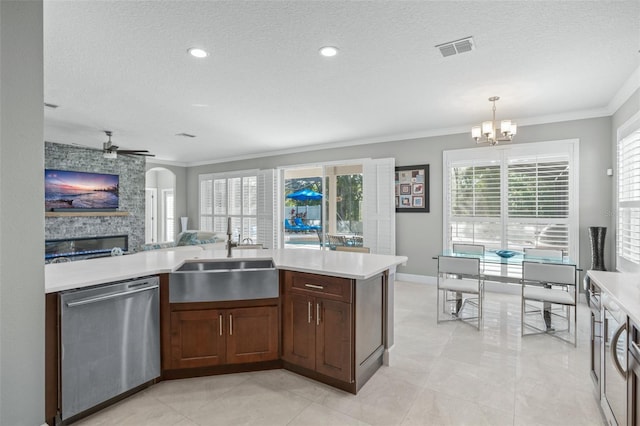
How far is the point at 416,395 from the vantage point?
2283 millimetres

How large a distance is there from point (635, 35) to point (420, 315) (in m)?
3.29

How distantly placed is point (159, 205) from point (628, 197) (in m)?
11.3

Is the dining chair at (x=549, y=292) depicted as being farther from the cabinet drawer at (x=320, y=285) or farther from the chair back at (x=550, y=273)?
the cabinet drawer at (x=320, y=285)

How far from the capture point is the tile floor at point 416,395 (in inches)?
79.4

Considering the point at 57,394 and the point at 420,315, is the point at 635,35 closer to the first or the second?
the point at 420,315

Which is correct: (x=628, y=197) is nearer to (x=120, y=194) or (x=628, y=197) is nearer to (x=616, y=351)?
(x=616, y=351)

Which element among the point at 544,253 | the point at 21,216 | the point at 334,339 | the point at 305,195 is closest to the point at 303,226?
the point at 305,195

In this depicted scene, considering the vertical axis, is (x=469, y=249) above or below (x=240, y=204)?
below

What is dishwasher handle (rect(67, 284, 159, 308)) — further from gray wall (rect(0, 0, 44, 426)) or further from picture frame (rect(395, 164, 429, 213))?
picture frame (rect(395, 164, 429, 213))

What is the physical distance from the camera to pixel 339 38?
2.50 meters

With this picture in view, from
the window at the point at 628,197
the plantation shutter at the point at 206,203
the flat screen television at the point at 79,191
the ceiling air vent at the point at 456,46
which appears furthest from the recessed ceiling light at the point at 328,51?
the plantation shutter at the point at 206,203

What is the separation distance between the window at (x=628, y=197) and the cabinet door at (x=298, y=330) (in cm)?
328

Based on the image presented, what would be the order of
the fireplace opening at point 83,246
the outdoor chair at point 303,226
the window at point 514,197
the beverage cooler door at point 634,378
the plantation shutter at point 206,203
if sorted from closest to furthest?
the beverage cooler door at point 634,378, the window at point 514,197, the fireplace opening at point 83,246, the outdoor chair at point 303,226, the plantation shutter at point 206,203

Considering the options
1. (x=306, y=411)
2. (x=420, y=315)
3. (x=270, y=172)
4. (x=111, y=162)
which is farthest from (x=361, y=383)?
(x=111, y=162)
